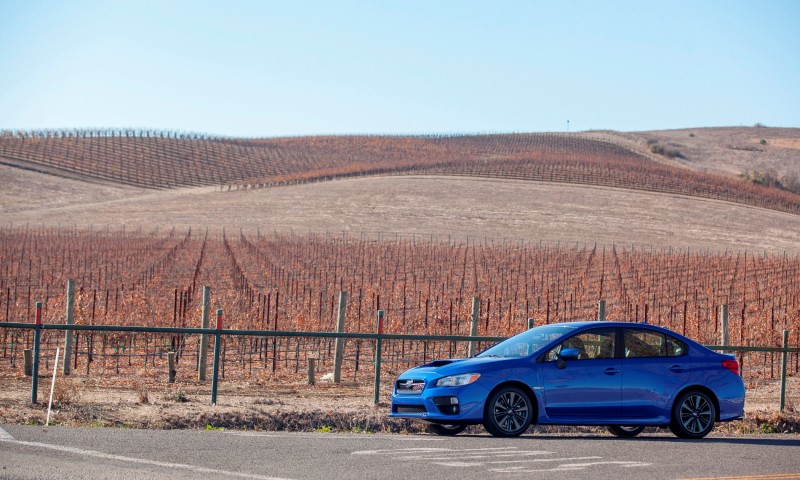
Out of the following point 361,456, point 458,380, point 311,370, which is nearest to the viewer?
point 361,456

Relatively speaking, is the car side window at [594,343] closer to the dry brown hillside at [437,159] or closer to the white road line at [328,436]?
the white road line at [328,436]

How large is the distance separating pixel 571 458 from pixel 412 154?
470 feet

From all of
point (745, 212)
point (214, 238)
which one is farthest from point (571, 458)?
point (745, 212)

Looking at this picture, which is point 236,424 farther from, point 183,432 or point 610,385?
point 610,385

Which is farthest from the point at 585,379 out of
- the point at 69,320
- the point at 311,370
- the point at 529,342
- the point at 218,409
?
the point at 69,320

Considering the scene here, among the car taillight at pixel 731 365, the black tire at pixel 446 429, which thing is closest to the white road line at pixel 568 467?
A: the black tire at pixel 446 429

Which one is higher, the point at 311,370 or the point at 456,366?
the point at 456,366

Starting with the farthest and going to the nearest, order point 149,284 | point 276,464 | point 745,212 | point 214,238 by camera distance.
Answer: point 745,212
point 214,238
point 149,284
point 276,464

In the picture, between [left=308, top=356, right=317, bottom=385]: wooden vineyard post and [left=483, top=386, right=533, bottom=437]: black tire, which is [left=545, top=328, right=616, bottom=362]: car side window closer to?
[left=483, top=386, right=533, bottom=437]: black tire

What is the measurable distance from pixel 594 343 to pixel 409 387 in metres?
2.46

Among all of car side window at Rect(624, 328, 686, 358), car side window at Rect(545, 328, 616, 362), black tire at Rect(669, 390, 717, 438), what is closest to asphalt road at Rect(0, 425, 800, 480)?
black tire at Rect(669, 390, 717, 438)

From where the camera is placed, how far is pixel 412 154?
6019 inches

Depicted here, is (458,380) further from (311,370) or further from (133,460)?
(311,370)

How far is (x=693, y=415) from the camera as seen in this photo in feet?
43.6
